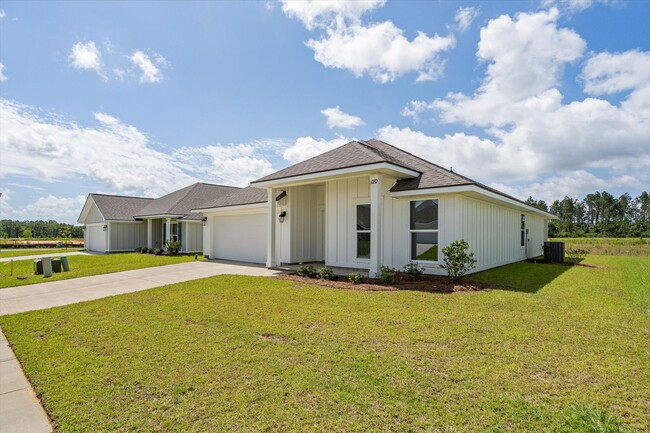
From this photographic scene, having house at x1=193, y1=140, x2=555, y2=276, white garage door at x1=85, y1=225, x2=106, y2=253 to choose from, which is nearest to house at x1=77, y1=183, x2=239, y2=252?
white garage door at x1=85, y1=225, x2=106, y2=253

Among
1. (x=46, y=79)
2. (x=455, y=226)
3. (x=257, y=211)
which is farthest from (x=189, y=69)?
(x=455, y=226)

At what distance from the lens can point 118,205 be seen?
1139 inches

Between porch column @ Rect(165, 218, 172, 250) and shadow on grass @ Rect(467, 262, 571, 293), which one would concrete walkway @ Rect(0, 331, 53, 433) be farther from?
porch column @ Rect(165, 218, 172, 250)

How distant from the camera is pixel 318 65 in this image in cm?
1400

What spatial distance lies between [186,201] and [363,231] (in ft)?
57.2

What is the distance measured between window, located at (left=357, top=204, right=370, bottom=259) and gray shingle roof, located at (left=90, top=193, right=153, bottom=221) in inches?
907

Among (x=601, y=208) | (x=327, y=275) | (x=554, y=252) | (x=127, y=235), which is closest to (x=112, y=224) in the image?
(x=127, y=235)

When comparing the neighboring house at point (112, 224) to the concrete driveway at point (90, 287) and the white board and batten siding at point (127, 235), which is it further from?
the concrete driveway at point (90, 287)

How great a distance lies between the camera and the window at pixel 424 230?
10344mm

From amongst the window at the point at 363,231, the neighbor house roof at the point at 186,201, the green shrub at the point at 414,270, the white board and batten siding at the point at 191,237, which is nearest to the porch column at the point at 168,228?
the neighbor house roof at the point at 186,201

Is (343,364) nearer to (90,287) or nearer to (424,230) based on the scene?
(424,230)

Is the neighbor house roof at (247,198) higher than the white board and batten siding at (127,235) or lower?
higher

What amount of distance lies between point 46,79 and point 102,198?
19.8m

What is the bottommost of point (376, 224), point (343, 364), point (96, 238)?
point (343, 364)
